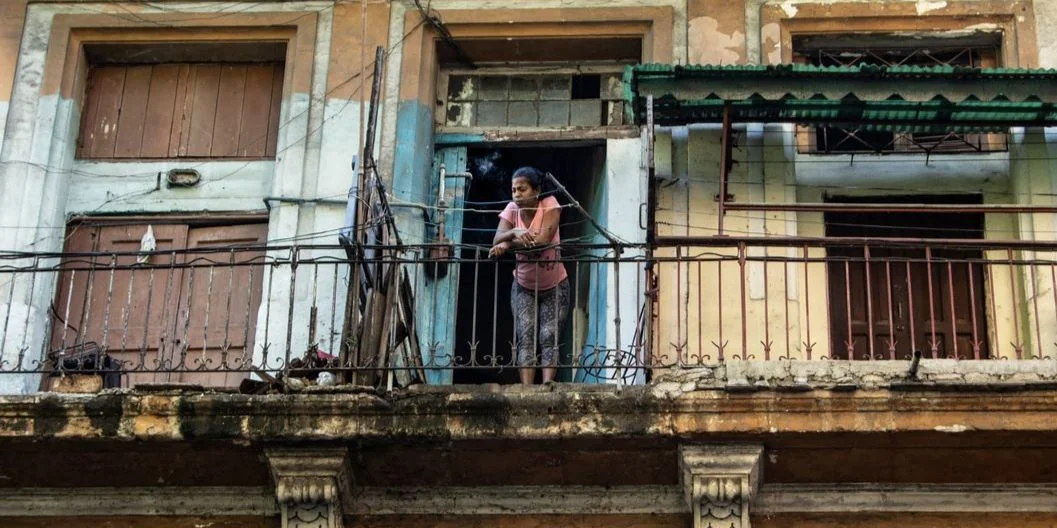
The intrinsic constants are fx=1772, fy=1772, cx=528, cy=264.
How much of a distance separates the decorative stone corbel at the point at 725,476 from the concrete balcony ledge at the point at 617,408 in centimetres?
14

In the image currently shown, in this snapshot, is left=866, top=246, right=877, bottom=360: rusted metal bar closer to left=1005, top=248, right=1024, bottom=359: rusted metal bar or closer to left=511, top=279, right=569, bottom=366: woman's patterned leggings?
left=1005, top=248, right=1024, bottom=359: rusted metal bar

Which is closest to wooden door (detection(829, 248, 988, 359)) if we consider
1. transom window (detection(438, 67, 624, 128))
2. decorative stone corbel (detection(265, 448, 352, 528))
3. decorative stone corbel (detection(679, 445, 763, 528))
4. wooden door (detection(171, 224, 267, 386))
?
decorative stone corbel (detection(679, 445, 763, 528))

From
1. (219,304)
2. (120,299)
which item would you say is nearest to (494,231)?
(219,304)

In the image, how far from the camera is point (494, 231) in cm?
1158

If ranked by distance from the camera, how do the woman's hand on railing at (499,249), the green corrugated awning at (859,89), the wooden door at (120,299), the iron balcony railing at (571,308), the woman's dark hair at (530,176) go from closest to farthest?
the iron balcony railing at (571,308)
the woman's hand on railing at (499,249)
the green corrugated awning at (859,89)
the woman's dark hair at (530,176)
the wooden door at (120,299)

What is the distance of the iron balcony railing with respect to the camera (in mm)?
9648

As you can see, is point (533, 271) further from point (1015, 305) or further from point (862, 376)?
point (1015, 305)

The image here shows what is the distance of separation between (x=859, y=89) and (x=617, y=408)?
2567 millimetres

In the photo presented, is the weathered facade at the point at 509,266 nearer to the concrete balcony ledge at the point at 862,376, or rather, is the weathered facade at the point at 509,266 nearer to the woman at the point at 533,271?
the concrete balcony ledge at the point at 862,376

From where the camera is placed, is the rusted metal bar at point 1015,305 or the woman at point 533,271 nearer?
the woman at point 533,271

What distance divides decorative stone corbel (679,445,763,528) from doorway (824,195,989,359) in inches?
61.3

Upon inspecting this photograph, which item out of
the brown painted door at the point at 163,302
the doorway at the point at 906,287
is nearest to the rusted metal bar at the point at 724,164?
the doorway at the point at 906,287

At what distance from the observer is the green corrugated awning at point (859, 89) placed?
1012 centimetres

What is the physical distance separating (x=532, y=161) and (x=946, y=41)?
301 cm
